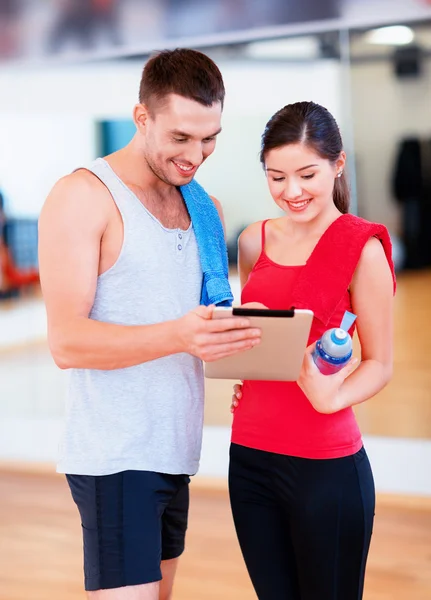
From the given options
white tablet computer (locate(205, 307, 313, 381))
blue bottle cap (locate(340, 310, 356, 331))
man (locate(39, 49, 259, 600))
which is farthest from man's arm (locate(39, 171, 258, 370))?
blue bottle cap (locate(340, 310, 356, 331))

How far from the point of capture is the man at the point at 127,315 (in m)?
1.76

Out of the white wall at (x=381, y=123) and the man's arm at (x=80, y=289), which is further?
the white wall at (x=381, y=123)

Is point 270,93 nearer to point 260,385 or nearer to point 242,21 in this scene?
point 242,21

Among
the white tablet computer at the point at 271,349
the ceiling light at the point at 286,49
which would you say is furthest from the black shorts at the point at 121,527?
the ceiling light at the point at 286,49

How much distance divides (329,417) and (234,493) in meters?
0.27

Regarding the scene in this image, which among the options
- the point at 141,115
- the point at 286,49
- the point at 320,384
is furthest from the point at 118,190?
the point at 286,49

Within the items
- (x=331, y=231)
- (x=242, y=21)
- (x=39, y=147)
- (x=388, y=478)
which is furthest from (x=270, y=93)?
(x=331, y=231)

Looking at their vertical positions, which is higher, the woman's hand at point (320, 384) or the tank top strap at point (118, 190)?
the tank top strap at point (118, 190)

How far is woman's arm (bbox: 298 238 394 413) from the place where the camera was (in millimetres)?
1771

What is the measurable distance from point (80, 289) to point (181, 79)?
476 millimetres

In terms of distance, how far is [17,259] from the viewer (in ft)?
17.5

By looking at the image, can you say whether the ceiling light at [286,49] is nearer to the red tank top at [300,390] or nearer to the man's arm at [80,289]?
the red tank top at [300,390]

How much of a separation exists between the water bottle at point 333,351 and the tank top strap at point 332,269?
4.0 inches

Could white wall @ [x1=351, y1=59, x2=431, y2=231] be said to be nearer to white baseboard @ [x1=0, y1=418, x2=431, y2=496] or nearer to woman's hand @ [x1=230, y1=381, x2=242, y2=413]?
white baseboard @ [x1=0, y1=418, x2=431, y2=496]
